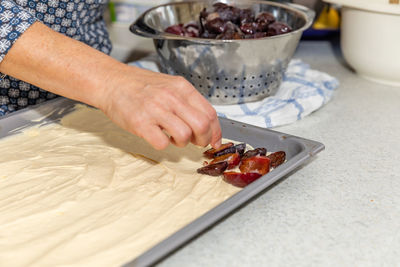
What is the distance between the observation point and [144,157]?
0.91 m

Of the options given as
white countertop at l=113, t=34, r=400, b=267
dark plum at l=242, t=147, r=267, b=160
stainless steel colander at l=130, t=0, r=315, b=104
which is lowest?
white countertop at l=113, t=34, r=400, b=267

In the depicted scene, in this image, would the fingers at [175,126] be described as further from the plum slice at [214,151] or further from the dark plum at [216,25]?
the dark plum at [216,25]

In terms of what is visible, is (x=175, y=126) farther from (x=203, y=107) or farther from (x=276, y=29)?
(x=276, y=29)

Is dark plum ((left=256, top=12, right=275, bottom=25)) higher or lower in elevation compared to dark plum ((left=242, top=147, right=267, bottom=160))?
higher

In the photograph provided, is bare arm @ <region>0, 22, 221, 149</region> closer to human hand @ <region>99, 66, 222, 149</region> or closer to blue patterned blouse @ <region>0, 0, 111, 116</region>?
human hand @ <region>99, 66, 222, 149</region>

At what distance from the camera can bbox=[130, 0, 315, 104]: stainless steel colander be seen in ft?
3.54

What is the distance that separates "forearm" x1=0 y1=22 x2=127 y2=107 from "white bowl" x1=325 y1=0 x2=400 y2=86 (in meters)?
0.80

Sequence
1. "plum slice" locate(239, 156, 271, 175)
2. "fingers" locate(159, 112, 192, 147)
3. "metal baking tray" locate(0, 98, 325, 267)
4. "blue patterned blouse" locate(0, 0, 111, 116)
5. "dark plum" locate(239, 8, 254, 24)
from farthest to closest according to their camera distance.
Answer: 1. "dark plum" locate(239, 8, 254, 24)
2. "blue patterned blouse" locate(0, 0, 111, 116)
3. "plum slice" locate(239, 156, 271, 175)
4. "fingers" locate(159, 112, 192, 147)
5. "metal baking tray" locate(0, 98, 325, 267)

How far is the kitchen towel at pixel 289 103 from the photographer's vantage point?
43.4 inches

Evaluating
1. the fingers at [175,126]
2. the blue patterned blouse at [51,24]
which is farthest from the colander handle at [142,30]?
the fingers at [175,126]

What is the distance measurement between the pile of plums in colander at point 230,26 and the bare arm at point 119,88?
386 mm

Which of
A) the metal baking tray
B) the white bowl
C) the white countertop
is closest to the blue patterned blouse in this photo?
the metal baking tray

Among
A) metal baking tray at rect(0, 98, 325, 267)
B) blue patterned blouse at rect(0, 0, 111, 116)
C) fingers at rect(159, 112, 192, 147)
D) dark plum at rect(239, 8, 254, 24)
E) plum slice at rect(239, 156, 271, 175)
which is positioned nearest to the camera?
metal baking tray at rect(0, 98, 325, 267)

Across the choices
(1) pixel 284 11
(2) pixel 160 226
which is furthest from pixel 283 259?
(1) pixel 284 11
